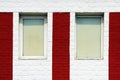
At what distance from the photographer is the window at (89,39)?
471 inches

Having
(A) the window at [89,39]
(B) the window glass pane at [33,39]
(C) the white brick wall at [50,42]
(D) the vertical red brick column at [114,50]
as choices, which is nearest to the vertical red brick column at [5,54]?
(C) the white brick wall at [50,42]

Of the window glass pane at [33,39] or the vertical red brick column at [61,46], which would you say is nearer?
the vertical red brick column at [61,46]

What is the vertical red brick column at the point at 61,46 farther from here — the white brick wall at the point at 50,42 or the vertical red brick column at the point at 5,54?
the vertical red brick column at the point at 5,54

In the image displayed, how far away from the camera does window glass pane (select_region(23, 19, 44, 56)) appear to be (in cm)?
1200

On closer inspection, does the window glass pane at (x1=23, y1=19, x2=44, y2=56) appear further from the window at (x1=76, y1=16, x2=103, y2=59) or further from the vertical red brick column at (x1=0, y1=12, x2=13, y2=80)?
the window at (x1=76, y1=16, x2=103, y2=59)

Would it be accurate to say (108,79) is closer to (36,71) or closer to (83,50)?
(83,50)

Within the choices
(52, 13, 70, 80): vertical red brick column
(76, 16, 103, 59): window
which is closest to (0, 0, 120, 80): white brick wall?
(52, 13, 70, 80): vertical red brick column

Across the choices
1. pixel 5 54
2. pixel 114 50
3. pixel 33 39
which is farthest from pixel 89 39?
pixel 5 54

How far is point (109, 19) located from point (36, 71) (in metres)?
2.32

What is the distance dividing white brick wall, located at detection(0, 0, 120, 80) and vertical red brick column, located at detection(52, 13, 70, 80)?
4.1 inches

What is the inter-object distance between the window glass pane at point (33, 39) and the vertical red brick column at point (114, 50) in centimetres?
180

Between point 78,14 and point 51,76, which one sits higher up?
point 78,14

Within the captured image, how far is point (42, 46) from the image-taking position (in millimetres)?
12008
